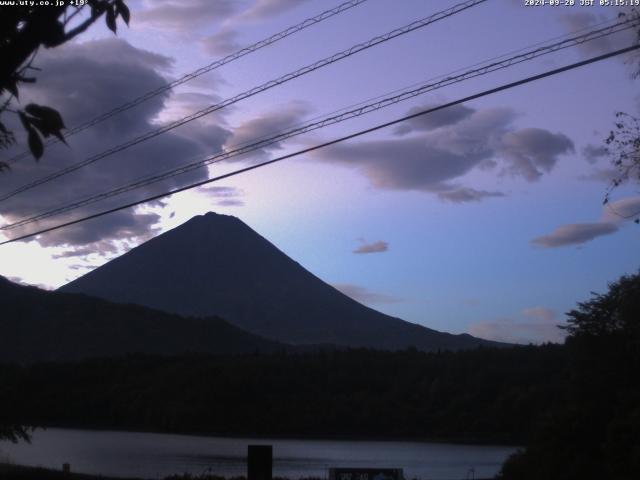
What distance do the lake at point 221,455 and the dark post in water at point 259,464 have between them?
23.0 meters

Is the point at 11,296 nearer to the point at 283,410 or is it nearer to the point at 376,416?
the point at 283,410

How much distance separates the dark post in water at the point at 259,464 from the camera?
15500 millimetres

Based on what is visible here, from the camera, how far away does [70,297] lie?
132750mm

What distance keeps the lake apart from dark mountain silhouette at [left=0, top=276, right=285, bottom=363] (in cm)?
3534

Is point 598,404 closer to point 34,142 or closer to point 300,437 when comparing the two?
point 34,142

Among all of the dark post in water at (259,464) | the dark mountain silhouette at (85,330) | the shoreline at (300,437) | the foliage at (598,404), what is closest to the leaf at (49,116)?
the dark post in water at (259,464)

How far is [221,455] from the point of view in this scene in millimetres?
57906

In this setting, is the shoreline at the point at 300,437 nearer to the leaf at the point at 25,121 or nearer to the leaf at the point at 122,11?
the leaf at the point at 122,11

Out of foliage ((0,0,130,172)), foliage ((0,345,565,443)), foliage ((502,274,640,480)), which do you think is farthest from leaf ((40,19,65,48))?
foliage ((0,345,565,443))

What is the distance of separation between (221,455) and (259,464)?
144 feet

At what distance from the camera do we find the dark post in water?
15.5m

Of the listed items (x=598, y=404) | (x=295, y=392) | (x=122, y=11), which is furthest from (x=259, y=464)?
(x=295, y=392)

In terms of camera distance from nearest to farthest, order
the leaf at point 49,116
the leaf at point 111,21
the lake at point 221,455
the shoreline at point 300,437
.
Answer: the leaf at point 49,116, the leaf at point 111,21, the lake at point 221,455, the shoreline at point 300,437

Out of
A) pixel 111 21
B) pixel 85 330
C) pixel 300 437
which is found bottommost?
pixel 300 437
